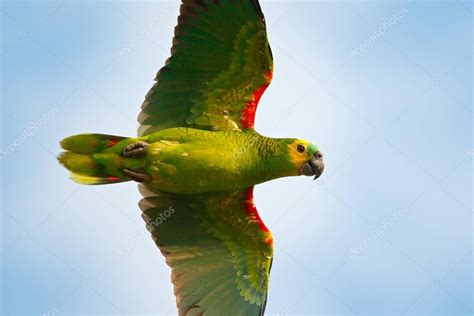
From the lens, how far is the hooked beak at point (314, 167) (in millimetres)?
13172

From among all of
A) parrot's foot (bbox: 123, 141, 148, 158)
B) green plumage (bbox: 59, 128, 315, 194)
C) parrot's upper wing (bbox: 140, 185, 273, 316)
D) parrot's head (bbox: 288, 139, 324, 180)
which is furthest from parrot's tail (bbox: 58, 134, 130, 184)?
parrot's head (bbox: 288, 139, 324, 180)

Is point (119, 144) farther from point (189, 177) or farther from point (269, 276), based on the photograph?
point (269, 276)

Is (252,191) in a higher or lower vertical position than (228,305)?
higher

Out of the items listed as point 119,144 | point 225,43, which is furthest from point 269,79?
point 119,144

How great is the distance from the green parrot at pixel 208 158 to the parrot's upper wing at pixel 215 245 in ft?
0.05

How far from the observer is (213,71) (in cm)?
1310

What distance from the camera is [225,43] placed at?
12922 mm

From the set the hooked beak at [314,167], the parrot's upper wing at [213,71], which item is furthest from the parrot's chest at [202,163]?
the hooked beak at [314,167]

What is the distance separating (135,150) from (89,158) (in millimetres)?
814

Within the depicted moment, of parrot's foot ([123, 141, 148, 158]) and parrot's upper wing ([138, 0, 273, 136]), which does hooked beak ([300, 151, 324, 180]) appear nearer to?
parrot's upper wing ([138, 0, 273, 136])

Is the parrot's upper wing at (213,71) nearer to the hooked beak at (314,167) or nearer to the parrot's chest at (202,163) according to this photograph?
the parrot's chest at (202,163)

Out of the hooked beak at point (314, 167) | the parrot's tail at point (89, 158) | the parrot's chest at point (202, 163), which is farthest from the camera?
the hooked beak at point (314, 167)

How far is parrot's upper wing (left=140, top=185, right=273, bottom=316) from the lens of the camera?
1346 cm

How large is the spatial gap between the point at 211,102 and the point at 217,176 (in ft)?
4.24
